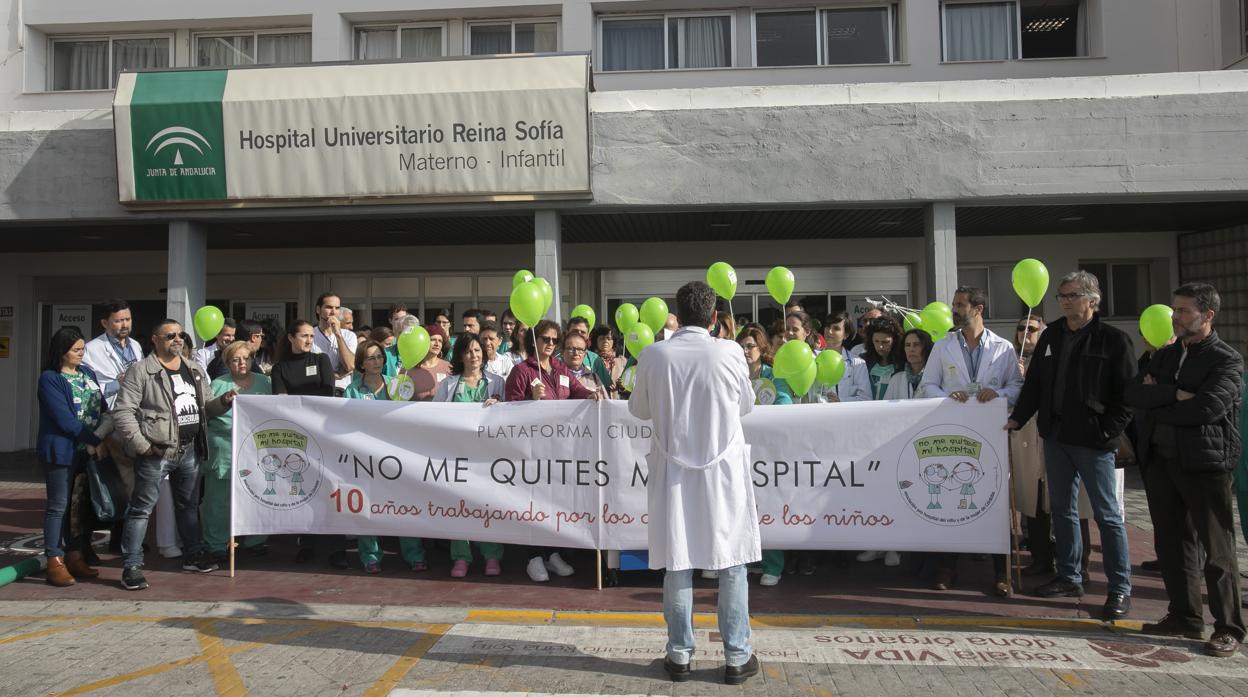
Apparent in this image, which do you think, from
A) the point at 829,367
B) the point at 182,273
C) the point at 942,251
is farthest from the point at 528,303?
the point at 182,273

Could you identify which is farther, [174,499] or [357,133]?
[357,133]

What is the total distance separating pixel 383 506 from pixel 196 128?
21.4 feet

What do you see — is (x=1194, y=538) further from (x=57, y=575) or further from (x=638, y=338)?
(x=57, y=575)

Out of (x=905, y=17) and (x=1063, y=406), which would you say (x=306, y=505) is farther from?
(x=905, y=17)

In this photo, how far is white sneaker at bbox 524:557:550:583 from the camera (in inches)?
234

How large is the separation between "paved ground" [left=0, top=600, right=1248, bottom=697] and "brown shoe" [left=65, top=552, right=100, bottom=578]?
0.61m

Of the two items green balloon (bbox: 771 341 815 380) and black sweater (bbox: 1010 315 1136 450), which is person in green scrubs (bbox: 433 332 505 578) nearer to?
green balloon (bbox: 771 341 815 380)

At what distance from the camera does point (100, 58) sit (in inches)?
557

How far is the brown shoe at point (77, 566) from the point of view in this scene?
604 centimetres

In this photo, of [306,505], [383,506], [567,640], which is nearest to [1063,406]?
[567,640]

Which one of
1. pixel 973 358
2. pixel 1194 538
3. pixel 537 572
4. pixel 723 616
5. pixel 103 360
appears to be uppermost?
pixel 103 360

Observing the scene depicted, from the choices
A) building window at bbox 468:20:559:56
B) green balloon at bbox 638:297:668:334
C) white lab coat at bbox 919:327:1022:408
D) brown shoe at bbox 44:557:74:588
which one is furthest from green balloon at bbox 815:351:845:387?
building window at bbox 468:20:559:56

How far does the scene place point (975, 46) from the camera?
12.9m

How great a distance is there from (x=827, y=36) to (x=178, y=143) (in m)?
9.27
